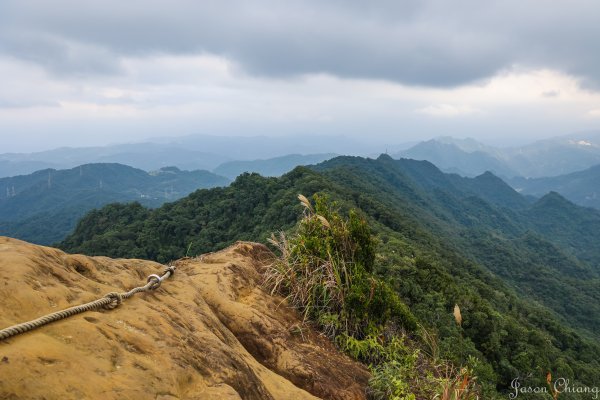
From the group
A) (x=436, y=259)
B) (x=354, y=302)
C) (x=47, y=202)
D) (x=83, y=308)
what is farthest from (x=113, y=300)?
(x=47, y=202)

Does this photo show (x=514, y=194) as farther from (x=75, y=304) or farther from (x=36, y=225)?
(x=75, y=304)

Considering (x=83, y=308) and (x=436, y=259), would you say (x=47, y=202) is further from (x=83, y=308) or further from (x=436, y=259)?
(x=83, y=308)

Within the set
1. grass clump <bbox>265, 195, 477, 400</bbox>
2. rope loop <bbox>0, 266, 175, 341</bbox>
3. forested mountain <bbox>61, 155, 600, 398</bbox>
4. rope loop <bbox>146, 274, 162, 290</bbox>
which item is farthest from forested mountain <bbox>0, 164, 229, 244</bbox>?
rope loop <bbox>0, 266, 175, 341</bbox>

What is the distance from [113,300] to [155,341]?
0.55 meters

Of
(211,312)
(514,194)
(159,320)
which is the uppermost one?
(159,320)

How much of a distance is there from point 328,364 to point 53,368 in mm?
2948

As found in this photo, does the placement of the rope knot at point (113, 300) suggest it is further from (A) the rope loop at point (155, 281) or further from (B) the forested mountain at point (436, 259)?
(B) the forested mountain at point (436, 259)

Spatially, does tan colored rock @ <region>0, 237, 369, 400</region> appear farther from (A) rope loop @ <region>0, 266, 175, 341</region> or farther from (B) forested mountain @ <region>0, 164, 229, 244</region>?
(B) forested mountain @ <region>0, 164, 229, 244</region>

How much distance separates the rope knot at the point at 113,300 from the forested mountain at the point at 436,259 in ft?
13.2

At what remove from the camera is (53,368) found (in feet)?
7.13

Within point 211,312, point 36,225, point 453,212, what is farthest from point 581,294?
point 36,225

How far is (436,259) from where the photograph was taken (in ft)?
92.3

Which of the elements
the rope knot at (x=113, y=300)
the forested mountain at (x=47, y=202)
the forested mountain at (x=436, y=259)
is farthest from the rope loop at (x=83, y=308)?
the forested mountain at (x=47, y=202)

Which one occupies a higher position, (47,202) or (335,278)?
(335,278)
